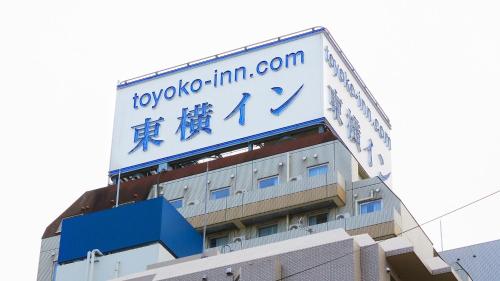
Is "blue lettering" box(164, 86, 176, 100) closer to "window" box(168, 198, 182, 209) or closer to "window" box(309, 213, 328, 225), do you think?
"window" box(168, 198, 182, 209)

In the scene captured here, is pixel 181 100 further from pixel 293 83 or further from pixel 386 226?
pixel 386 226

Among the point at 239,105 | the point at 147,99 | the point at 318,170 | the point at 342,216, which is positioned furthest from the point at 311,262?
the point at 147,99

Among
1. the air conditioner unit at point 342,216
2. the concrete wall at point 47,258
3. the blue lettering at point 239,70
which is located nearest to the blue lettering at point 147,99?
the blue lettering at point 239,70

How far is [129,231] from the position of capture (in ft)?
175

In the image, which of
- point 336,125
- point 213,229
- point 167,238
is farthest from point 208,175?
point 167,238

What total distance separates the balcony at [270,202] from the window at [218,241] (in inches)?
27.3

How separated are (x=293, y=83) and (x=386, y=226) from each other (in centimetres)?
1169

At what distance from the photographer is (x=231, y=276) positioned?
39500mm

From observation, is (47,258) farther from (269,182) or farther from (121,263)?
(121,263)

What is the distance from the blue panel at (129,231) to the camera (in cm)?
5266

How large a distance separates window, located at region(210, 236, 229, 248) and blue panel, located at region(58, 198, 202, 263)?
398 inches

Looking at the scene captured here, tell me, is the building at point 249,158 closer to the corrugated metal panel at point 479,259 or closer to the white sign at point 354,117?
the white sign at point 354,117

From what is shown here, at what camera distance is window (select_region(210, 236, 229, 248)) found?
66.2 m

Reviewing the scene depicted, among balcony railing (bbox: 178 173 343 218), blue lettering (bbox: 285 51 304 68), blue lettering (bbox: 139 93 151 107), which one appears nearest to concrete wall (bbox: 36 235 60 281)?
balcony railing (bbox: 178 173 343 218)
